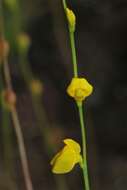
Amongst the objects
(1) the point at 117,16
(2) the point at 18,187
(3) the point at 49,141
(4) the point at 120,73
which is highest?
(1) the point at 117,16

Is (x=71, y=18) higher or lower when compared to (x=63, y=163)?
higher

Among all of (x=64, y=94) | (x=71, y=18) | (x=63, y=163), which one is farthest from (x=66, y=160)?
(x=64, y=94)

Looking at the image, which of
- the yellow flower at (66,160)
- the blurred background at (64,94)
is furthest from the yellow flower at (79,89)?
the blurred background at (64,94)

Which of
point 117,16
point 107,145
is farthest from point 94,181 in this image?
point 117,16

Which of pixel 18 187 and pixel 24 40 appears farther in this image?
pixel 18 187

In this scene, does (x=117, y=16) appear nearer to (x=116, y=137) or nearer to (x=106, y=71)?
(x=106, y=71)

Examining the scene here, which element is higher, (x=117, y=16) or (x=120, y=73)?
(x=117, y=16)

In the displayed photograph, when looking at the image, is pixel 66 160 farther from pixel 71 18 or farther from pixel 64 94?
pixel 64 94

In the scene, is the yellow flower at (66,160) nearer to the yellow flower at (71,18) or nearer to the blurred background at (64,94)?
the yellow flower at (71,18)

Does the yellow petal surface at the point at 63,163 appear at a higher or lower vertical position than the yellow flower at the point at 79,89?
lower
